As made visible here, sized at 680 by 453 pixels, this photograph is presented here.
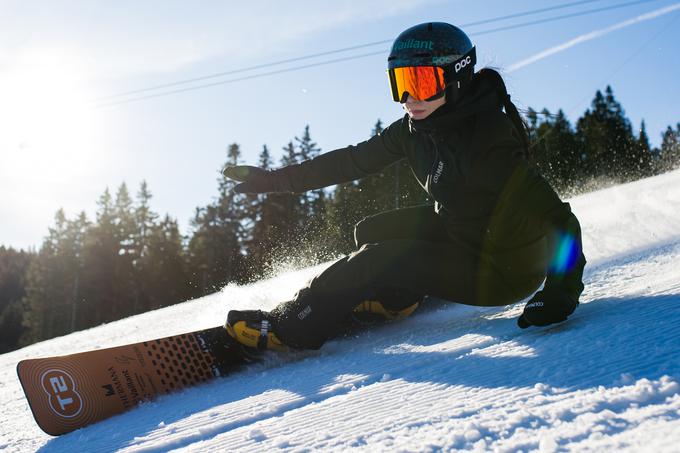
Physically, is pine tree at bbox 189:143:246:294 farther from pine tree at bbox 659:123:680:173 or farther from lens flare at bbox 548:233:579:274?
lens flare at bbox 548:233:579:274

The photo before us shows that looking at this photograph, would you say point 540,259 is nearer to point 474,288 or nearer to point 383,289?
point 474,288

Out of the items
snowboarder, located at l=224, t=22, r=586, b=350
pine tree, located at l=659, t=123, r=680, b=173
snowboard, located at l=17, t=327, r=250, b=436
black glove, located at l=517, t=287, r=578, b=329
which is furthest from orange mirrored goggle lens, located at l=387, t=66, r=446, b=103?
pine tree, located at l=659, t=123, r=680, b=173

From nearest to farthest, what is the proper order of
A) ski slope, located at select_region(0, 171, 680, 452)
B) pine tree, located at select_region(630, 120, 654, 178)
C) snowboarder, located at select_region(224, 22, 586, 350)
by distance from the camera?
ski slope, located at select_region(0, 171, 680, 452) < snowboarder, located at select_region(224, 22, 586, 350) < pine tree, located at select_region(630, 120, 654, 178)

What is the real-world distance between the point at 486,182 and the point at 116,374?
176 cm

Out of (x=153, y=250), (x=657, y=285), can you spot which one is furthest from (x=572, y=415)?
(x=153, y=250)

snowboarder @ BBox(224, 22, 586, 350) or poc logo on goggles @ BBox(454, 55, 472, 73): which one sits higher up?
poc logo on goggles @ BBox(454, 55, 472, 73)

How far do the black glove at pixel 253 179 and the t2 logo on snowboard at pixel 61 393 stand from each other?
1400 millimetres

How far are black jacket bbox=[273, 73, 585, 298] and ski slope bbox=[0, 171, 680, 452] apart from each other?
1.13 feet

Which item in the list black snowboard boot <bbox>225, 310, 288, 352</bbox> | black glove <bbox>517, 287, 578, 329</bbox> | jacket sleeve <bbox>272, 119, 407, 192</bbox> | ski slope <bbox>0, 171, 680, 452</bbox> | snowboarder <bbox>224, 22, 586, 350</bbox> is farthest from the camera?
jacket sleeve <bbox>272, 119, 407, 192</bbox>

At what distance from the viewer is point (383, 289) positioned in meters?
2.74

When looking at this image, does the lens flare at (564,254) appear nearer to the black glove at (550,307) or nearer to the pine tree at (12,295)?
the black glove at (550,307)

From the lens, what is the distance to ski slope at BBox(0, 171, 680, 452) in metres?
1.11

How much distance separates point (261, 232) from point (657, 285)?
30030 millimetres

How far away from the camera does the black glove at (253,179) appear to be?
10.5 ft
